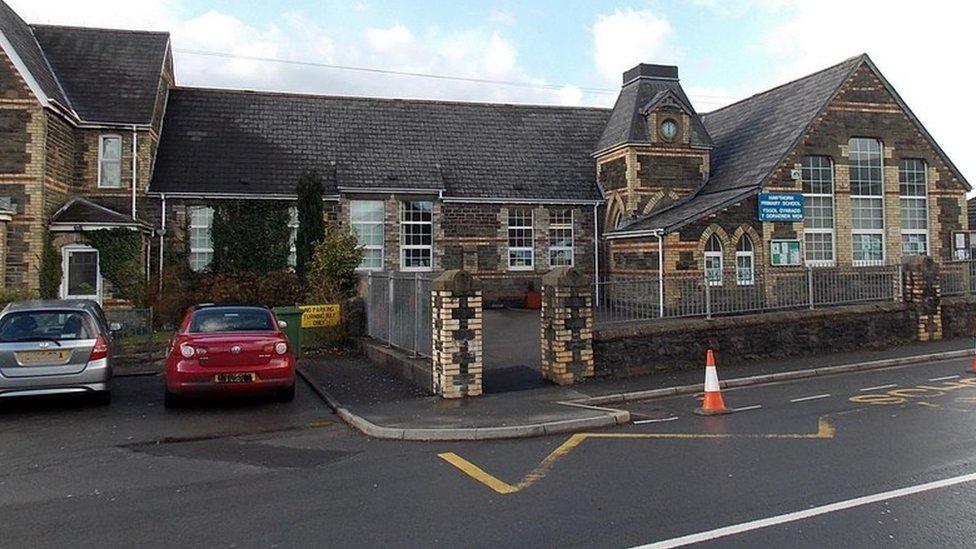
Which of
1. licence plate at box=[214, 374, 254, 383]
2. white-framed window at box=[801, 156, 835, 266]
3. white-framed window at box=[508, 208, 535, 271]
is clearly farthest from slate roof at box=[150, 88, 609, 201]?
licence plate at box=[214, 374, 254, 383]

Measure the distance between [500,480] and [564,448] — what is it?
156cm

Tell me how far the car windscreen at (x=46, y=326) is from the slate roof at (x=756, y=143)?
1752 centimetres

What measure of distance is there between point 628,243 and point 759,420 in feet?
56.7

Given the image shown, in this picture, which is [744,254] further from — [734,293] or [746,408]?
[746,408]

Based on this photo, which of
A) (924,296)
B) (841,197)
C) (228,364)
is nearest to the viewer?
(228,364)

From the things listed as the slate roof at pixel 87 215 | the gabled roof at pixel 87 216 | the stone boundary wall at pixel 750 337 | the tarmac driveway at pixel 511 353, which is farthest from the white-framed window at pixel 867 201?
the slate roof at pixel 87 215

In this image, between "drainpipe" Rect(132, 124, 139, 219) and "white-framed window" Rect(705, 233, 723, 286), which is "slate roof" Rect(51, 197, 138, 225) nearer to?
"drainpipe" Rect(132, 124, 139, 219)

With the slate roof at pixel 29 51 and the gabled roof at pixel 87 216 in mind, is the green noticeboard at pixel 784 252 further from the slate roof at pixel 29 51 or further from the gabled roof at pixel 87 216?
the slate roof at pixel 29 51

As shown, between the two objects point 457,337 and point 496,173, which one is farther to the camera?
point 496,173

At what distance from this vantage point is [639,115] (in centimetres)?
2761

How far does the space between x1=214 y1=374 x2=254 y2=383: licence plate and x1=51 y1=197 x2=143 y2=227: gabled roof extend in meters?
14.0

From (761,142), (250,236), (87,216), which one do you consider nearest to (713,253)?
(761,142)

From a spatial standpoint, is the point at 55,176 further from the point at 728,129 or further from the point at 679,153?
the point at 728,129

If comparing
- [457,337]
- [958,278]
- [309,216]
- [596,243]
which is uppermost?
[309,216]
